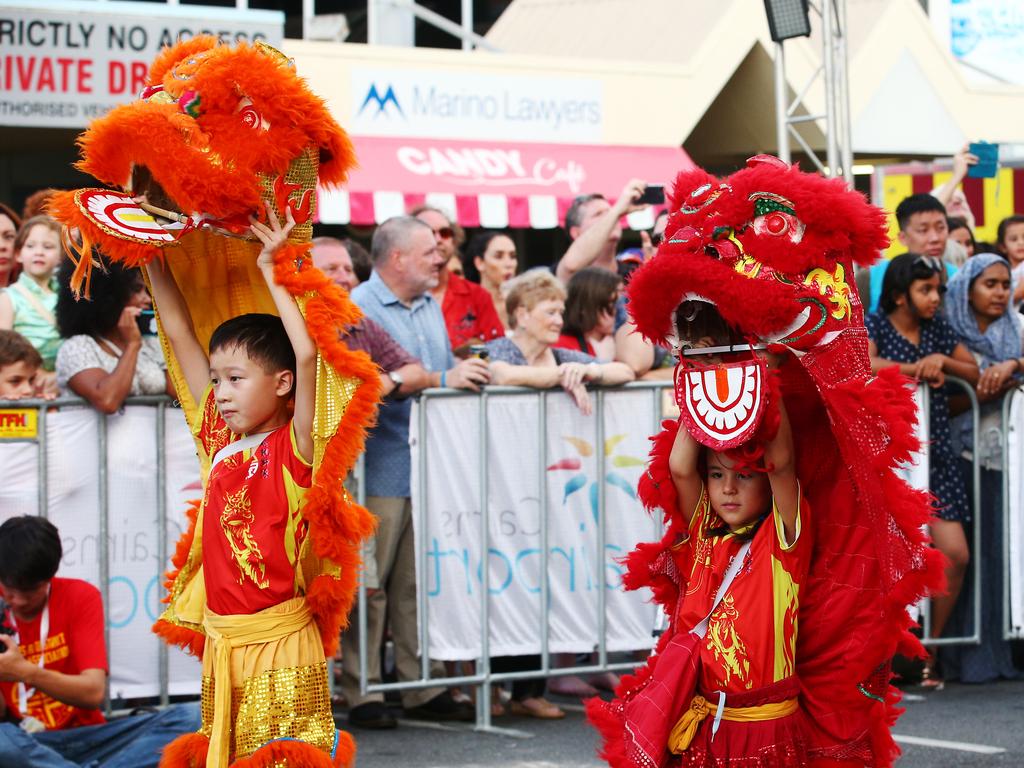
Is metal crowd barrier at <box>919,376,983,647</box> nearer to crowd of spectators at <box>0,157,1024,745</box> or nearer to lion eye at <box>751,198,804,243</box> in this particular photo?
crowd of spectators at <box>0,157,1024,745</box>

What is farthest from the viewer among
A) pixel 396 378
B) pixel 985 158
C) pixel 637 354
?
pixel 985 158

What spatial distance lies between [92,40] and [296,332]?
4.94m

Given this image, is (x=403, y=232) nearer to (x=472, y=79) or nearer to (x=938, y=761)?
(x=938, y=761)

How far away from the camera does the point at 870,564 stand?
13.5 feet

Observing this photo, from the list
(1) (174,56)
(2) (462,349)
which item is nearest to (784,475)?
(1) (174,56)

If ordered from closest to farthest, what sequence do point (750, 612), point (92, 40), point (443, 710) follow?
point (750, 612) < point (443, 710) < point (92, 40)

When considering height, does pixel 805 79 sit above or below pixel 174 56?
above

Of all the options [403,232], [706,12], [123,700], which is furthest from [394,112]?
[123,700]

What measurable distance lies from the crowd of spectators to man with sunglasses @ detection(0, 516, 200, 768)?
0.99m

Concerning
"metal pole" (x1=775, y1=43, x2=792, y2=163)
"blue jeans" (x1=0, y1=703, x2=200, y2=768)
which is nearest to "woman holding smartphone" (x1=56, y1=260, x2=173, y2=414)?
"blue jeans" (x1=0, y1=703, x2=200, y2=768)

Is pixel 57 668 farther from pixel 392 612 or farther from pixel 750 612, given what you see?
pixel 750 612

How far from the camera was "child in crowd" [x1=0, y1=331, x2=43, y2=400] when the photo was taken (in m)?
6.11

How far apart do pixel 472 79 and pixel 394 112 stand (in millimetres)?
909

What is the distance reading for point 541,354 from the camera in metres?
7.06
